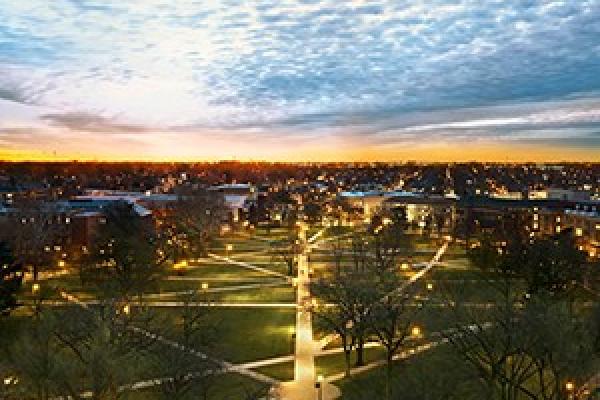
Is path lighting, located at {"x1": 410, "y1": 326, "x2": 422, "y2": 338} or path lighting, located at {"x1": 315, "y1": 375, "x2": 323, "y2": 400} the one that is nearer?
path lighting, located at {"x1": 315, "y1": 375, "x2": 323, "y2": 400}

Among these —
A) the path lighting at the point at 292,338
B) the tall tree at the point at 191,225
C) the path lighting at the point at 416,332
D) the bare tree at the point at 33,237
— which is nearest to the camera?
the path lighting at the point at 292,338

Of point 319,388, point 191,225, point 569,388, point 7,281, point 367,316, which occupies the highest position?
point 191,225

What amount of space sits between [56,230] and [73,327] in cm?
4144

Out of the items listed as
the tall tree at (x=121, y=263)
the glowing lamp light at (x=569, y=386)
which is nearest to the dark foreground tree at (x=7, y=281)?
the tall tree at (x=121, y=263)

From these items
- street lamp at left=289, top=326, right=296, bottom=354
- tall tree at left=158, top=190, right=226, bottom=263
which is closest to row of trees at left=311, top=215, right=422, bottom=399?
street lamp at left=289, top=326, right=296, bottom=354

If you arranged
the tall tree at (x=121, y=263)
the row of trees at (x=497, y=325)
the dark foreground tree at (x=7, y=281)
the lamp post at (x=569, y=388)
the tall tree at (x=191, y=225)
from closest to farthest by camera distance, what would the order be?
the row of trees at (x=497, y=325), the lamp post at (x=569, y=388), the dark foreground tree at (x=7, y=281), the tall tree at (x=121, y=263), the tall tree at (x=191, y=225)

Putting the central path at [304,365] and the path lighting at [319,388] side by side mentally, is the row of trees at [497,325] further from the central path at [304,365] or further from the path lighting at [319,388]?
the path lighting at [319,388]

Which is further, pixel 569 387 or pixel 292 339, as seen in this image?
pixel 292 339

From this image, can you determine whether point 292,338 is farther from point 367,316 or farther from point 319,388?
point 319,388

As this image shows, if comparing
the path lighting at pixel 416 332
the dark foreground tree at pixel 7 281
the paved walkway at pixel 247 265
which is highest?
the dark foreground tree at pixel 7 281

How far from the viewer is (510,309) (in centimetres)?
2431

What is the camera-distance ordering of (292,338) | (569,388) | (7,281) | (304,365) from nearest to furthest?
(569,388), (304,365), (292,338), (7,281)

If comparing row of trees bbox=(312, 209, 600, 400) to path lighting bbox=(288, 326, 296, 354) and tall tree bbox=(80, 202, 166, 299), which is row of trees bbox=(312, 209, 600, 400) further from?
tall tree bbox=(80, 202, 166, 299)

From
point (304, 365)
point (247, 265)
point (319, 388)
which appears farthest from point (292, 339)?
point (247, 265)
